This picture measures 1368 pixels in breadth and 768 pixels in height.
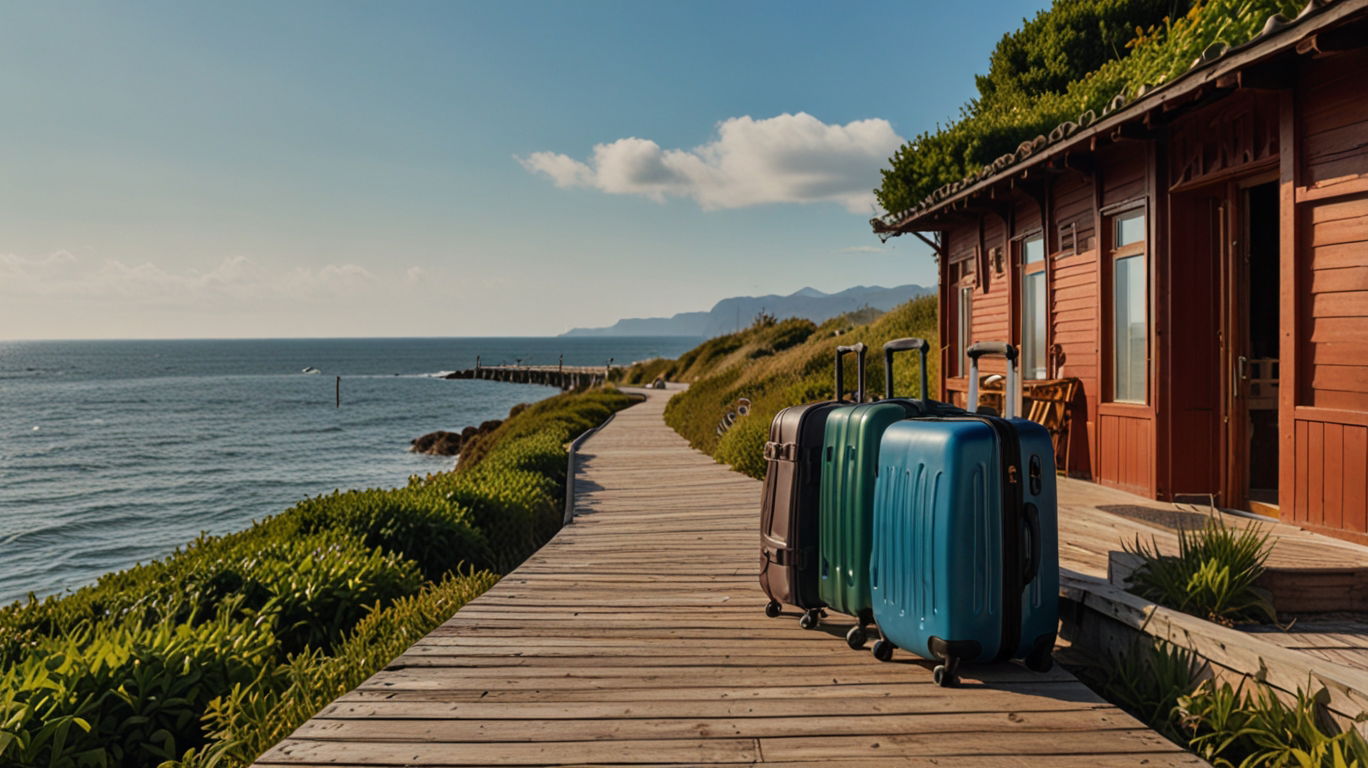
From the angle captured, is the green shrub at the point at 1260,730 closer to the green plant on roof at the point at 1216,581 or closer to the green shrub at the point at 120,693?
the green plant on roof at the point at 1216,581

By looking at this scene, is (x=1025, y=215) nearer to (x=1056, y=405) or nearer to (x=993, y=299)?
(x=993, y=299)

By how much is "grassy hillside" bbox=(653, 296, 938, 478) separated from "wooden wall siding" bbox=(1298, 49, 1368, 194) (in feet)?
22.9

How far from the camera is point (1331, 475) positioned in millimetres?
4781

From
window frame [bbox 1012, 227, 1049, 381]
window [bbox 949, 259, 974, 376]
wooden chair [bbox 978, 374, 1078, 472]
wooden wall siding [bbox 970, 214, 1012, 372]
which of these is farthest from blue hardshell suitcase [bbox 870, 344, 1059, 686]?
window [bbox 949, 259, 974, 376]

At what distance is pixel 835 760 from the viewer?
9.37 ft

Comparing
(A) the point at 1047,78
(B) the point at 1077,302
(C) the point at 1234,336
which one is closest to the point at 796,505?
(C) the point at 1234,336

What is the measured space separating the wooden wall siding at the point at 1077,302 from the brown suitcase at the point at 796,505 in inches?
169

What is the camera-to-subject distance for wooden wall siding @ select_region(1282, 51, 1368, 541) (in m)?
4.58

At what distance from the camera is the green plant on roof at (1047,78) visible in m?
18.4

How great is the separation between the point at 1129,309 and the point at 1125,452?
4.21 feet

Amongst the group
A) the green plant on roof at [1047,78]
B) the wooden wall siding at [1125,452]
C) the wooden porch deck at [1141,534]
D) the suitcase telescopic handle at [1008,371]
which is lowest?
the wooden porch deck at [1141,534]

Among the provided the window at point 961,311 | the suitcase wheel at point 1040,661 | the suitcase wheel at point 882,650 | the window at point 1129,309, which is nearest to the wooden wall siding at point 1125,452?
the window at point 1129,309

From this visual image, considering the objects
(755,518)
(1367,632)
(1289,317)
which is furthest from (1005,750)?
(755,518)

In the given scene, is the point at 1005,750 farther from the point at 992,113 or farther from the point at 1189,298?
the point at 992,113
